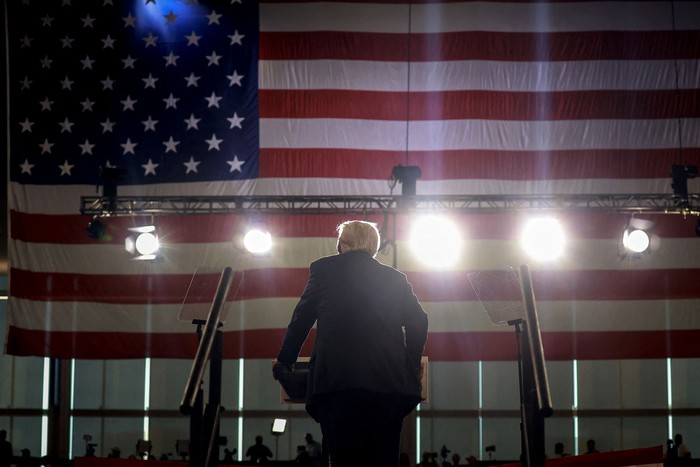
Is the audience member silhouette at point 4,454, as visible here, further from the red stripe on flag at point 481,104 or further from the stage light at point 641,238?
the stage light at point 641,238

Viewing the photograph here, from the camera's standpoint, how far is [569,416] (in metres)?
14.8

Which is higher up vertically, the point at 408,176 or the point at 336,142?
the point at 336,142

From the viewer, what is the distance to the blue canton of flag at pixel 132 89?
28.9 feet

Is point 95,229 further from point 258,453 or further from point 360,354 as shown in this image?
point 360,354

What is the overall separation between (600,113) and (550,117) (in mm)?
463

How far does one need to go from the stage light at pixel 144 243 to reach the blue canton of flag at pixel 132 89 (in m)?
0.80

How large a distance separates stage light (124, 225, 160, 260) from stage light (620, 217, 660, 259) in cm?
422

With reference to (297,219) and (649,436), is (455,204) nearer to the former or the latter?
(297,219)

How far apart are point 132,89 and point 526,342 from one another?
646cm

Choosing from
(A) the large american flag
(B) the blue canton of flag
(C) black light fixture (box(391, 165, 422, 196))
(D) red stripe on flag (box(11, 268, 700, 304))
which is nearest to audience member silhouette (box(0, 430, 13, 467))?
(A) the large american flag

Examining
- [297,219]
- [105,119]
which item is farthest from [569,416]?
[105,119]

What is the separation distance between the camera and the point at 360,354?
3.07 metres

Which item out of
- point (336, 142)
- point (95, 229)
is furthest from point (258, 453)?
point (336, 142)

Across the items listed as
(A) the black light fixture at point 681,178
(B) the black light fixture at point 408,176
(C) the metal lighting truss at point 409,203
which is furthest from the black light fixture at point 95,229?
(A) the black light fixture at point 681,178
